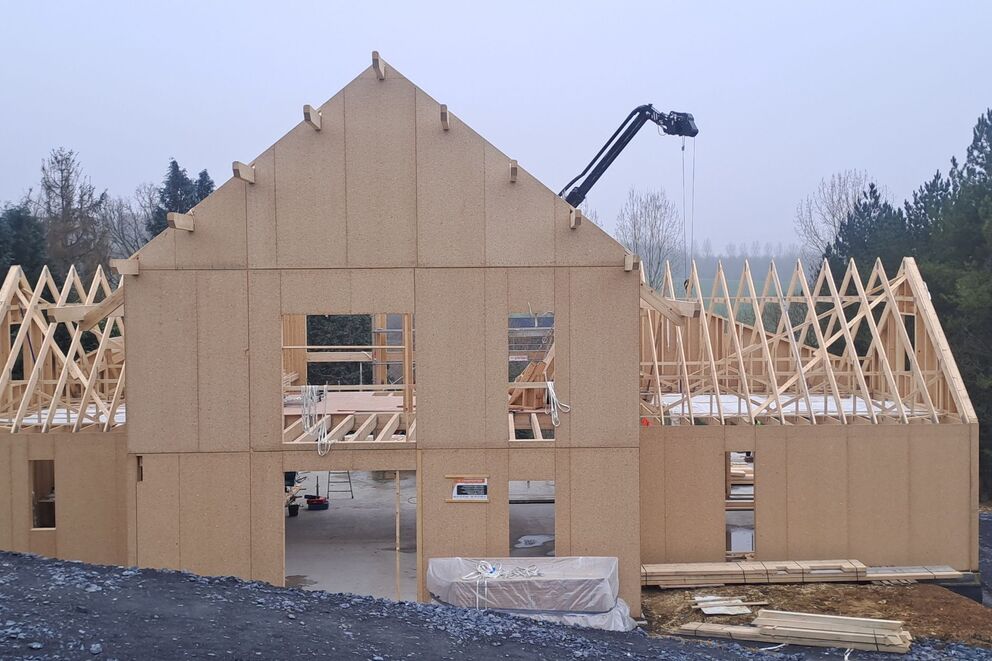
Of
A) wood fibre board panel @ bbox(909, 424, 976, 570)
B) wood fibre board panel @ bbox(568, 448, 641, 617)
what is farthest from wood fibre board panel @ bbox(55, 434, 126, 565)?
wood fibre board panel @ bbox(909, 424, 976, 570)

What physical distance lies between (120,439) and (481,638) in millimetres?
7908

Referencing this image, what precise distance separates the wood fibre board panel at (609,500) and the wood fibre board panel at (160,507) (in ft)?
19.6

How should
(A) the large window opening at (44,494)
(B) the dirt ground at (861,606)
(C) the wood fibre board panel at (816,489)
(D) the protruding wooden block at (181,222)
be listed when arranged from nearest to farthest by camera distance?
(D) the protruding wooden block at (181,222) < (B) the dirt ground at (861,606) < (C) the wood fibre board panel at (816,489) < (A) the large window opening at (44,494)

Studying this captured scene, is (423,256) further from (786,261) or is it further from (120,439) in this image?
(786,261)

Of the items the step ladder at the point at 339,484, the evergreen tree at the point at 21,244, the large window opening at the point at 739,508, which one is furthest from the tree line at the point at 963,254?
the evergreen tree at the point at 21,244

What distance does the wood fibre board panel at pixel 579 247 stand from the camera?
42.8 ft

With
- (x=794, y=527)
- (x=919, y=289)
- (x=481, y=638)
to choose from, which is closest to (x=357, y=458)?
(x=481, y=638)

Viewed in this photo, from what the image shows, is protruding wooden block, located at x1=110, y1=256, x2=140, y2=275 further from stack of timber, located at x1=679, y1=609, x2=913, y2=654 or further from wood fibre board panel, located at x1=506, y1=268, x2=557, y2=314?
stack of timber, located at x1=679, y1=609, x2=913, y2=654

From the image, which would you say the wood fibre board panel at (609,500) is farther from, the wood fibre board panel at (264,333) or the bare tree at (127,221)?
the bare tree at (127,221)

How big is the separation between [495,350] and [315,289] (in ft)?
9.29

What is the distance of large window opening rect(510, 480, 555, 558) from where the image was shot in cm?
1619

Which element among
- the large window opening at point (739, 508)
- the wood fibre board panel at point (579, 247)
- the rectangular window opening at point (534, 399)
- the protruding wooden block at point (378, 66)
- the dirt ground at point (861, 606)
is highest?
the protruding wooden block at point (378, 66)

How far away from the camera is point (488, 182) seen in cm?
1302

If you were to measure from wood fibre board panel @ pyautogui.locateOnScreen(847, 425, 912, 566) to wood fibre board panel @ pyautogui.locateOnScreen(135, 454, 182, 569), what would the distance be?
11.3 meters
